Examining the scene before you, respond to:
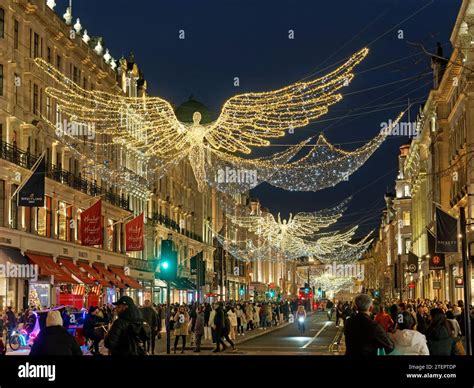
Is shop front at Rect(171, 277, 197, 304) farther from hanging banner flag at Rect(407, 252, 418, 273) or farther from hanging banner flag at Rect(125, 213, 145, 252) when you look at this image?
hanging banner flag at Rect(125, 213, 145, 252)

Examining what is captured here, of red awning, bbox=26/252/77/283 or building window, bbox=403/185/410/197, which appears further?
building window, bbox=403/185/410/197

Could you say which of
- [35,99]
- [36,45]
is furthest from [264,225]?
[36,45]

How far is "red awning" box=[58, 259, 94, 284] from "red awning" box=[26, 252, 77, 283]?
154 centimetres

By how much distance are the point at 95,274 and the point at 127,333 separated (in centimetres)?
4383

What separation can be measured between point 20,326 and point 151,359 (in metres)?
27.8

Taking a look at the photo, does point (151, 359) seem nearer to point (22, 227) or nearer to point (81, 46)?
point (22, 227)

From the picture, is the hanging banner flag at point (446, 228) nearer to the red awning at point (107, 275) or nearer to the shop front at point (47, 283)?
the shop front at point (47, 283)

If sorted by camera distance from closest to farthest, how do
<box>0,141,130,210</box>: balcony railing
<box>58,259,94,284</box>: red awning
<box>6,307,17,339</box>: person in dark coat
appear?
<box>6,307,17,339</box>: person in dark coat < <box>0,141,130,210</box>: balcony railing < <box>58,259,94,284</box>: red awning

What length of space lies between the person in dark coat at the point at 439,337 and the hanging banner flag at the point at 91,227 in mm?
30397

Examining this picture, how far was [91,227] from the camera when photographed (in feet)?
140

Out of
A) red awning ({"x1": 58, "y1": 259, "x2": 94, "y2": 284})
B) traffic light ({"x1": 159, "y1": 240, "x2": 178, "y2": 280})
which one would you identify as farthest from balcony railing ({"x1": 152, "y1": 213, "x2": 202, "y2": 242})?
traffic light ({"x1": 159, "y1": 240, "x2": 178, "y2": 280})

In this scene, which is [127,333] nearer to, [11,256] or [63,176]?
[11,256]

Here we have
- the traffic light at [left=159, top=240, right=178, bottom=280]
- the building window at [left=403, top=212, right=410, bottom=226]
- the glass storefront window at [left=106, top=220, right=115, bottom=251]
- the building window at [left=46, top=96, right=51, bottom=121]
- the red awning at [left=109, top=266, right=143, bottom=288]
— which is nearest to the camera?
the traffic light at [left=159, top=240, right=178, bottom=280]

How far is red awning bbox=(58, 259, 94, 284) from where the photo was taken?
50612 mm
